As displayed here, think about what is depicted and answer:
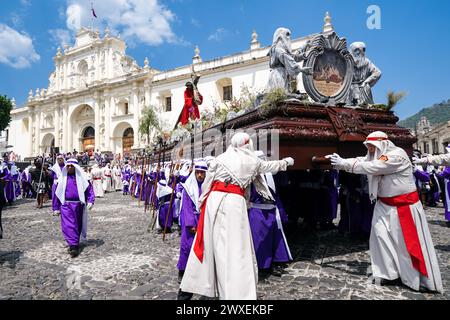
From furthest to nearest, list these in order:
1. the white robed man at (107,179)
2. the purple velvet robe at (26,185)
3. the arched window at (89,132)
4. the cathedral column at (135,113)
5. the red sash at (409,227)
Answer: the arched window at (89,132) → the cathedral column at (135,113) → the white robed man at (107,179) → the purple velvet robe at (26,185) → the red sash at (409,227)

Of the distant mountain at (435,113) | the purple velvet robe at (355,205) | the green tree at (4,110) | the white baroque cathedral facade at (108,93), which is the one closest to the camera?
the purple velvet robe at (355,205)

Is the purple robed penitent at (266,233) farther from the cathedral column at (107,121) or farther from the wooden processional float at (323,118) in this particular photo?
the cathedral column at (107,121)

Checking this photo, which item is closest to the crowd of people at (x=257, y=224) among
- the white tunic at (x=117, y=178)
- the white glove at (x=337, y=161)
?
the white glove at (x=337, y=161)

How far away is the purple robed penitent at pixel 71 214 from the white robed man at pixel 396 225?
4.41 meters

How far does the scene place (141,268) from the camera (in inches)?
169

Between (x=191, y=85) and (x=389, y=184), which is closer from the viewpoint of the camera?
(x=389, y=184)

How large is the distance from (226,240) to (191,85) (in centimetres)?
665

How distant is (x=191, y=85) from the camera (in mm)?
8664

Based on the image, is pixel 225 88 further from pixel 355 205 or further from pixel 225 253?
pixel 225 253

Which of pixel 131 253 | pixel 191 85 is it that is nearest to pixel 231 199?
pixel 131 253

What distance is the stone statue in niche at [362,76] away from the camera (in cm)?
501

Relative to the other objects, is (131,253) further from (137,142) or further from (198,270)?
(137,142)

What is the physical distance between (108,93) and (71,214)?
28362 millimetres
